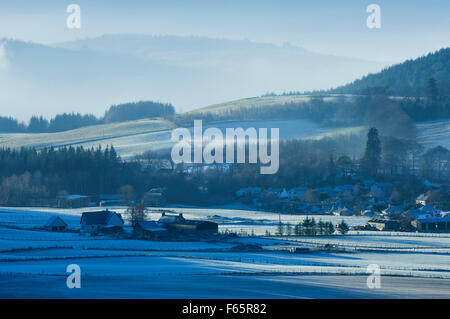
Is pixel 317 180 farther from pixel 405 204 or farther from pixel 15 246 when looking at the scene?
pixel 15 246

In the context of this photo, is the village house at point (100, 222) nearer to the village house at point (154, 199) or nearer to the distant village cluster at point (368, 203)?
the distant village cluster at point (368, 203)

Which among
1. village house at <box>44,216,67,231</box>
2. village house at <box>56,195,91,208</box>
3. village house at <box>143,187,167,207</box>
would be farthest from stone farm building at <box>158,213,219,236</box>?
village house at <box>56,195,91,208</box>

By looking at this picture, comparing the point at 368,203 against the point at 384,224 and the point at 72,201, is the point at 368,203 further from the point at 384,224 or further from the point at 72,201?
the point at 72,201

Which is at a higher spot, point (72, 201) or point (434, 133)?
point (434, 133)

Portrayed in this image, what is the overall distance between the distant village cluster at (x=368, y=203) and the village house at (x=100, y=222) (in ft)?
76.8

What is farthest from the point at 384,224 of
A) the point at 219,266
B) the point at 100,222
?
the point at 219,266

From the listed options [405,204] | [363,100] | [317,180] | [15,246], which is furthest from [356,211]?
[363,100]

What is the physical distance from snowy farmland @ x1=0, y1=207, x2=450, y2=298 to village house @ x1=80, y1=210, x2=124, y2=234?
2683 mm

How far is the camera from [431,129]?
6245 inches

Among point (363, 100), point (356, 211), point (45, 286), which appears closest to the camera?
point (45, 286)

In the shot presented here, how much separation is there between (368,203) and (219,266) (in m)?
56.4

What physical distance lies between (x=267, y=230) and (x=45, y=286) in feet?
125

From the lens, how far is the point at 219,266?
157ft

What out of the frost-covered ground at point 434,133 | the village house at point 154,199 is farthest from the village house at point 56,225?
the frost-covered ground at point 434,133
